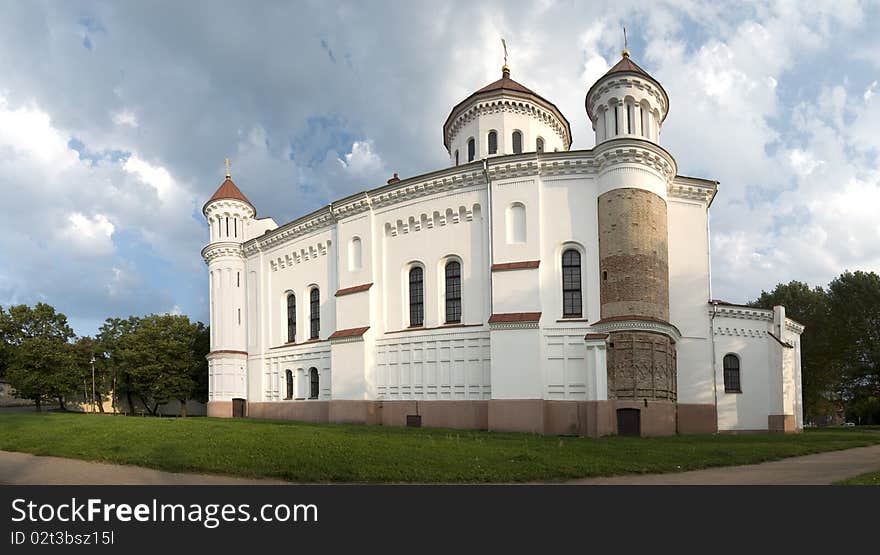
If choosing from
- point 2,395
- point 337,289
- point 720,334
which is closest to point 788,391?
point 720,334

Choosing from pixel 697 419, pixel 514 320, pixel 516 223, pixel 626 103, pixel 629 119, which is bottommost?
pixel 697 419

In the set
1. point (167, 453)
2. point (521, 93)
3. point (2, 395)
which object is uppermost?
point (521, 93)

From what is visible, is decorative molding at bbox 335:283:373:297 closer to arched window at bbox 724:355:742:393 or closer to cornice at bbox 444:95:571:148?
cornice at bbox 444:95:571:148

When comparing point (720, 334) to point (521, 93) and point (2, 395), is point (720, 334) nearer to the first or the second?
point (521, 93)

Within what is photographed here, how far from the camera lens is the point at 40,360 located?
51875 mm

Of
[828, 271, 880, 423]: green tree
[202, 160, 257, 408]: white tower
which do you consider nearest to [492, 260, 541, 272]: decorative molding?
[202, 160, 257, 408]: white tower

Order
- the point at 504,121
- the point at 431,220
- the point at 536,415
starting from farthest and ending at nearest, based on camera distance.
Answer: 1. the point at 504,121
2. the point at 431,220
3. the point at 536,415

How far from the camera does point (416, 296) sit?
32.5 m

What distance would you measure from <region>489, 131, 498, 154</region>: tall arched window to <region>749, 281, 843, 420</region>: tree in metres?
28.1

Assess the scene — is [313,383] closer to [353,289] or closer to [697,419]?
[353,289]

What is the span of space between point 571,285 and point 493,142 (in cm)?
1253

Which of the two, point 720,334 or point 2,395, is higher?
point 720,334

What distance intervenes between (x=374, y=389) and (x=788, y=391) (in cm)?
2191

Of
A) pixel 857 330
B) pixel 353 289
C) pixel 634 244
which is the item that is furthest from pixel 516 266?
pixel 857 330
